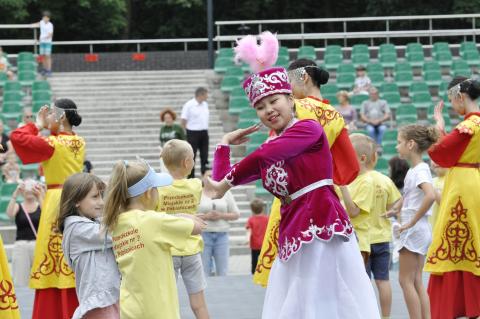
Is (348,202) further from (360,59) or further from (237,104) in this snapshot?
(360,59)

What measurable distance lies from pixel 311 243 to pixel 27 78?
15221mm

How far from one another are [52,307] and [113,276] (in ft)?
6.62

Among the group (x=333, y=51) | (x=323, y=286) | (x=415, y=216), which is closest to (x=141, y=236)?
(x=323, y=286)

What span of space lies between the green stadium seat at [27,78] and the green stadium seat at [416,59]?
7.17 m

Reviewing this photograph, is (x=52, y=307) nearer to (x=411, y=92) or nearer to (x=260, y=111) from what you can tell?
(x=260, y=111)

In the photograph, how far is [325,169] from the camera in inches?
201

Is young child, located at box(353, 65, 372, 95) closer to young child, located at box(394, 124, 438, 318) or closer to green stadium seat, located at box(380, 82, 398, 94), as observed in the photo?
green stadium seat, located at box(380, 82, 398, 94)

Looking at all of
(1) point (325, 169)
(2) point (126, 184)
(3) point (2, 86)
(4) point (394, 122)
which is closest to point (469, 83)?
(1) point (325, 169)

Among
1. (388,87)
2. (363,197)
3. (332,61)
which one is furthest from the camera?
(332,61)

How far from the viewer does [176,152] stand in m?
7.04

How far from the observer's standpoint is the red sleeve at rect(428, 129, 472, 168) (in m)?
7.17

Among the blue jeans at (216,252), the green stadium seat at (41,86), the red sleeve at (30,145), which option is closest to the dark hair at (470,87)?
the red sleeve at (30,145)

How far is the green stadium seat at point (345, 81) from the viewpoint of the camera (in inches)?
739

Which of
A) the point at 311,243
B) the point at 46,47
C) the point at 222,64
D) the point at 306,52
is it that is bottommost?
the point at 311,243
